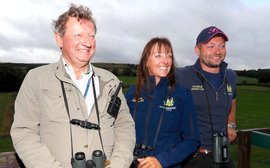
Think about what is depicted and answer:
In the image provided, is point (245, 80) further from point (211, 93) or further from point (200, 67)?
point (211, 93)

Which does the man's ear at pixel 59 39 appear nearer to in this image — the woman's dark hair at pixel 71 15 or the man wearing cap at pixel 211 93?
the woman's dark hair at pixel 71 15

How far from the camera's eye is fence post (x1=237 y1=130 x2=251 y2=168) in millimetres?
4965

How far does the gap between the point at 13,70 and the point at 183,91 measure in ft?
112

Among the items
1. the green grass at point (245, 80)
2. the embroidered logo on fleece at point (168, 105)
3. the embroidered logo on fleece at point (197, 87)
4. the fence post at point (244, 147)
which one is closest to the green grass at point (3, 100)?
the fence post at point (244, 147)

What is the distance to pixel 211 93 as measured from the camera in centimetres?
434

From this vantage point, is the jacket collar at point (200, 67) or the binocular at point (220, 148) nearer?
the binocular at point (220, 148)

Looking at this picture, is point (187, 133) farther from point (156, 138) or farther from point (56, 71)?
point (56, 71)

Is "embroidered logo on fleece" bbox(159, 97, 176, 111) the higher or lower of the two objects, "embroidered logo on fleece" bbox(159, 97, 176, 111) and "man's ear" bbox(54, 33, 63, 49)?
the lower

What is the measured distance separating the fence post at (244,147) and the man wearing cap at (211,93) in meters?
0.31

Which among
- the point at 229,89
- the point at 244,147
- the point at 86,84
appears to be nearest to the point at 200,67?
the point at 229,89

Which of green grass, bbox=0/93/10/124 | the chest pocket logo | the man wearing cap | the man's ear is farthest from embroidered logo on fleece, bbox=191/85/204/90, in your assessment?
green grass, bbox=0/93/10/124

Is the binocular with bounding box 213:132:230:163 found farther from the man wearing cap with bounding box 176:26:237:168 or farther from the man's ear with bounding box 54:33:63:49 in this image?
the man's ear with bounding box 54:33:63:49

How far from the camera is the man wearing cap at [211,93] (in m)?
4.12

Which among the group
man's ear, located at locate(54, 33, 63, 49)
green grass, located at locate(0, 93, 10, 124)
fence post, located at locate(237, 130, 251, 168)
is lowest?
green grass, located at locate(0, 93, 10, 124)
